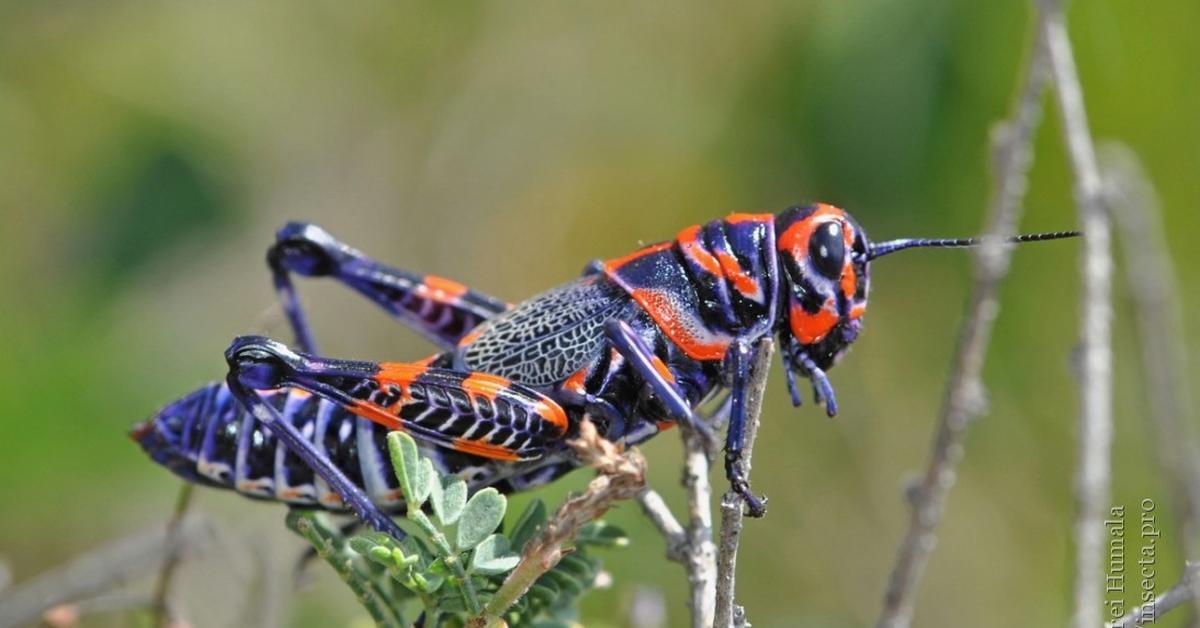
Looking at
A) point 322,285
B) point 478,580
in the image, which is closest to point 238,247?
point 322,285

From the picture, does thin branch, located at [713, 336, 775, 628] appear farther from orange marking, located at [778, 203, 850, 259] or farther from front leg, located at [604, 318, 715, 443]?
orange marking, located at [778, 203, 850, 259]

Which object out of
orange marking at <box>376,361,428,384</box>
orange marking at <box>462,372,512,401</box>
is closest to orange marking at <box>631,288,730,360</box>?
orange marking at <box>462,372,512,401</box>

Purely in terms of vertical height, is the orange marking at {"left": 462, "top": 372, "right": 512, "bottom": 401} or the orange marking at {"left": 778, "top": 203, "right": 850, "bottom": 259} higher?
the orange marking at {"left": 778, "top": 203, "right": 850, "bottom": 259}

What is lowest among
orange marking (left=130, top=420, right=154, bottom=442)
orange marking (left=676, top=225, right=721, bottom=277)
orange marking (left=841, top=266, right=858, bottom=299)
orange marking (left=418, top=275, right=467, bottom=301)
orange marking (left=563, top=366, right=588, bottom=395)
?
orange marking (left=563, top=366, right=588, bottom=395)

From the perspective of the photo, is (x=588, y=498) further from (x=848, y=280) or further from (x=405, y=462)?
(x=848, y=280)

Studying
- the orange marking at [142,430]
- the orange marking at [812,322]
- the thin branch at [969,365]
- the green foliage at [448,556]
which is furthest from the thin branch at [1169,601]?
the orange marking at [142,430]

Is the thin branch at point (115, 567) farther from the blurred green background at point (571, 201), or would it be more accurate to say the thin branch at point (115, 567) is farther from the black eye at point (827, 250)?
the black eye at point (827, 250)

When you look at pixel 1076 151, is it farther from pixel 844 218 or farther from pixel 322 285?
pixel 322 285
